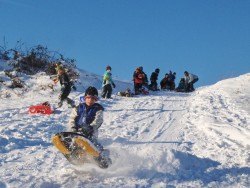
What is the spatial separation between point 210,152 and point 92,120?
309 cm

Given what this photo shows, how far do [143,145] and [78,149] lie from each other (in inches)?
139

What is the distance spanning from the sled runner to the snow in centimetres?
17

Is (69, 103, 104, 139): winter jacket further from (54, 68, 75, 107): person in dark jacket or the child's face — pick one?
(54, 68, 75, 107): person in dark jacket

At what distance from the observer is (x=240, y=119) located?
13.7 metres

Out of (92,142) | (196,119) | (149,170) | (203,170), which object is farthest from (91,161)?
(196,119)

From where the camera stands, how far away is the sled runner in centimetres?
633

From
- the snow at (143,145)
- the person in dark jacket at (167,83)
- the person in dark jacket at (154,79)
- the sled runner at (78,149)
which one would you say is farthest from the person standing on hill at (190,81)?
the sled runner at (78,149)

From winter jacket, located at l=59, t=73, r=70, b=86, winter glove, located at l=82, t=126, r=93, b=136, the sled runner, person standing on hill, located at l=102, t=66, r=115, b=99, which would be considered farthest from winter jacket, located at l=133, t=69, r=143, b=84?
the sled runner

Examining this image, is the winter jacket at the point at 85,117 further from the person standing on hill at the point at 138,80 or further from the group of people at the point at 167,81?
the group of people at the point at 167,81

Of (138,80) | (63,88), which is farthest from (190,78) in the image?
(63,88)

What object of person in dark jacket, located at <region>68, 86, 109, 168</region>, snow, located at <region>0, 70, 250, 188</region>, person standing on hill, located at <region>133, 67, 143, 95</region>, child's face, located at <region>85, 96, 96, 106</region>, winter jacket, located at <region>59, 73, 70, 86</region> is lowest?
snow, located at <region>0, 70, 250, 188</region>

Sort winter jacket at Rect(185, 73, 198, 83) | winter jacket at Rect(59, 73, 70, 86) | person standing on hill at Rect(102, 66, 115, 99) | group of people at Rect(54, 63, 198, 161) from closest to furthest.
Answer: group of people at Rect(54, 63, 198, 161) < winter jacket at Rect(59, 73, 70, 86) < person standing on hill at Rect(102, 66, 115, 99) < winter jacket at Rect(185, 73, 198, 83)

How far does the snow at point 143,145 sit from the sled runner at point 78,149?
0.17 m

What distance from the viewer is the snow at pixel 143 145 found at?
21.7ft
